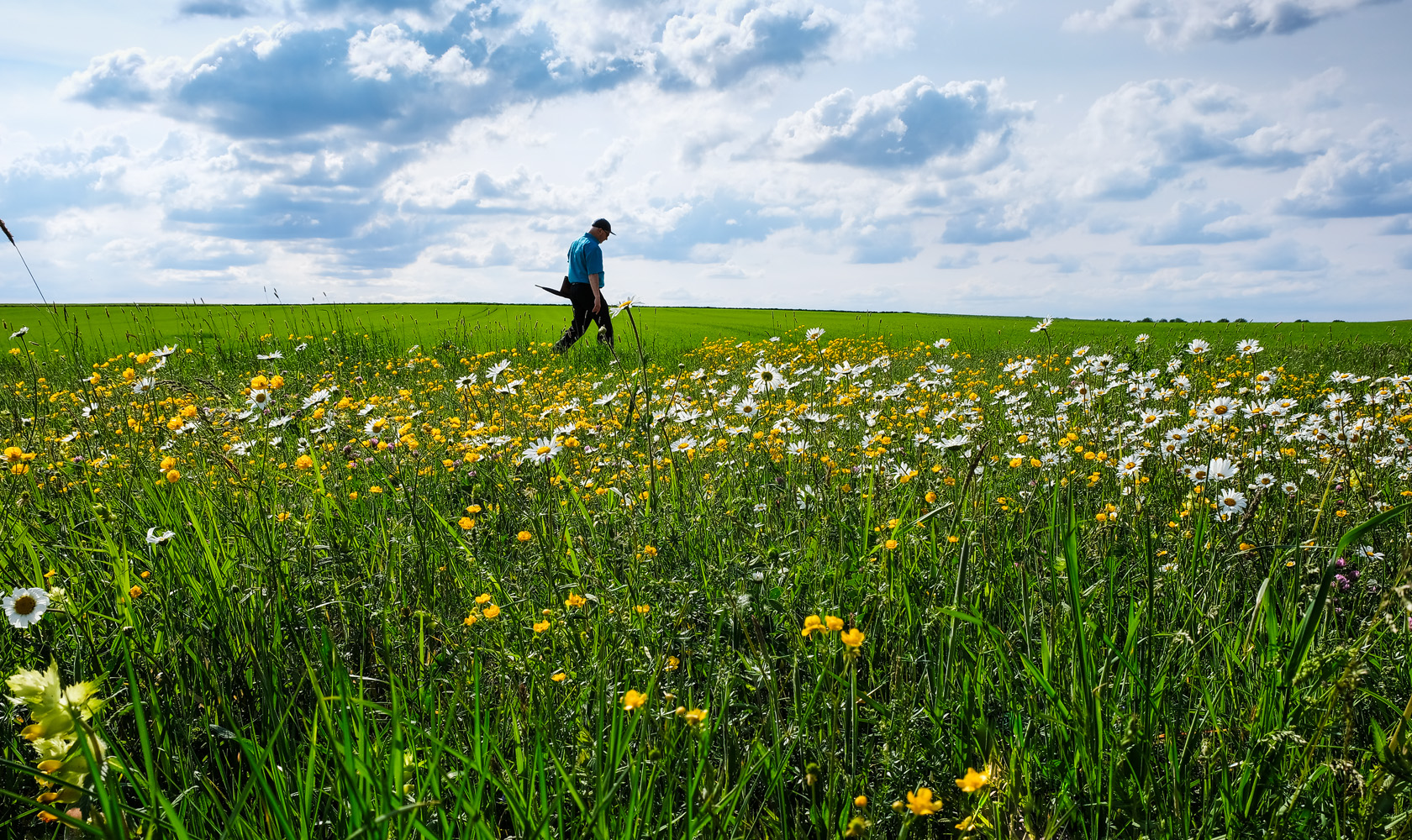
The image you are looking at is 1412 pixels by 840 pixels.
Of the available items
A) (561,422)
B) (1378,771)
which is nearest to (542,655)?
(1378,771)

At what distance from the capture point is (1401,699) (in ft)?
5.16

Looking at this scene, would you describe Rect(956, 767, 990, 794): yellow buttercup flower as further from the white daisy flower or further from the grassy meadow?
the white daisy flower

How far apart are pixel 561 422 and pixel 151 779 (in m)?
3.43

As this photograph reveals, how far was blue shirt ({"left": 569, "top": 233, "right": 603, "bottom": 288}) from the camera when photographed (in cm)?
1110

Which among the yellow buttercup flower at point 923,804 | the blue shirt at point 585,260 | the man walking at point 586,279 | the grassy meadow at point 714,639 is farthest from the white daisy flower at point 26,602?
the blue shirt at point 585,260

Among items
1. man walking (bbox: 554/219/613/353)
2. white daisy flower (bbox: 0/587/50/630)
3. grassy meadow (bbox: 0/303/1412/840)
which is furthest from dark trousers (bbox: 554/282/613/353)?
white daisy flower (bbox: 0/587/50/630)

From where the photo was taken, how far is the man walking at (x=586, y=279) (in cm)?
1090

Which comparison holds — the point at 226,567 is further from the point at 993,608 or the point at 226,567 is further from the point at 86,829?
the point at 993,608

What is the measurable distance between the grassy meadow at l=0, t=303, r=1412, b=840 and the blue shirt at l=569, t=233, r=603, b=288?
7.73 metres

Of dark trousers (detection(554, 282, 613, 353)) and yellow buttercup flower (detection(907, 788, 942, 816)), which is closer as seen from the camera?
yellow buttercup flower (detection(907, 788, 942, 816))

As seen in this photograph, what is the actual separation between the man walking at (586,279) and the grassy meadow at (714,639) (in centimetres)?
724

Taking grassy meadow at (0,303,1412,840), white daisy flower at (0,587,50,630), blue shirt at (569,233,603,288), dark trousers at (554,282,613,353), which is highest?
blue shirt at (569,233,603,288)

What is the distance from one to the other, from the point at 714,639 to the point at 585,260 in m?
10.1

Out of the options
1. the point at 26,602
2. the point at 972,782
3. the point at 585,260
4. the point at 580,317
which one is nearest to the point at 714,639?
the point at 972,782
